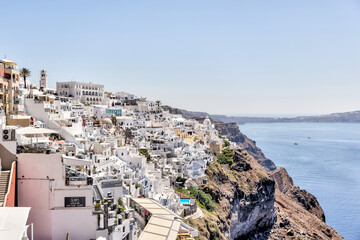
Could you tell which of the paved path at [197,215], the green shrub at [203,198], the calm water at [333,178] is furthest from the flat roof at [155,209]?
the calm water at [333,178]

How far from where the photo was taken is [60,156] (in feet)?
42.8

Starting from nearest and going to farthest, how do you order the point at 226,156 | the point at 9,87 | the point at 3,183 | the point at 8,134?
1. the point at 3,183
2. the point at 8,134
3. the point at 9,87
4. the point at 226,156

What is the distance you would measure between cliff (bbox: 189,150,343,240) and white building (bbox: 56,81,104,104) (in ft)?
89.6

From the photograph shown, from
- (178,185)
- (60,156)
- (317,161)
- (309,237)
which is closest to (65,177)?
(60,156)

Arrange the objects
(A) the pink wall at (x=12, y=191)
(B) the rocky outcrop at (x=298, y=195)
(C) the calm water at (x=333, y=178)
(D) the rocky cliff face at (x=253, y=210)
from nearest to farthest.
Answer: (A) the pink wall at (x=12, y=191), (D) the rocky cliff face at (x=253, y=210), (C) the calm water at (x=333, y=178), (B) the rocky outcrop at (x=298, y=195)

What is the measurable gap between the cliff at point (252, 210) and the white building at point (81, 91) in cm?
2730

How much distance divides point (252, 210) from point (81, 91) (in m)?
37.2

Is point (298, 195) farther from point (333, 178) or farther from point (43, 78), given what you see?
point (43, 78)

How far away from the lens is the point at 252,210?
52.7 metres

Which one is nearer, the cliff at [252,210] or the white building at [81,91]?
the cliff at [252,210]

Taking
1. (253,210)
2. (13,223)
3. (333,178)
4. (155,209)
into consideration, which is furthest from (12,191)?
(333,178)

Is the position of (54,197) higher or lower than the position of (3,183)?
lower

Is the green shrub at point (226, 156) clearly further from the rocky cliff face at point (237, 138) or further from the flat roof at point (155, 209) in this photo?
the rocky cliff face at point (237, 138)

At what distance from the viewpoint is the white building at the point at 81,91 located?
63456 millimetres
